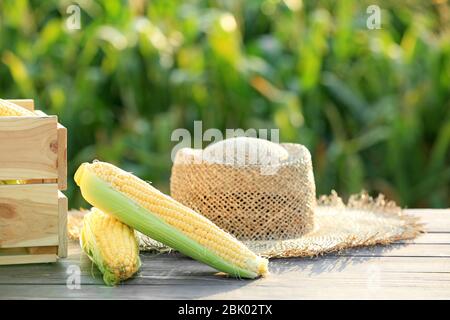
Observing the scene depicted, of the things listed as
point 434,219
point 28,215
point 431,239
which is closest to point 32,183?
point 28,215

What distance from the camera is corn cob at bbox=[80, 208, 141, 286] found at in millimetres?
1427

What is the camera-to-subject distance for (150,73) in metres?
3.50

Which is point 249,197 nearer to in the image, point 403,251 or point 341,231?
point 341,231

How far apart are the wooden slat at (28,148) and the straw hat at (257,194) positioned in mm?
305

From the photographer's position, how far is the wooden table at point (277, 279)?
137cm

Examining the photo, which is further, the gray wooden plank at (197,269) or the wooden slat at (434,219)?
the wooden slat at (434,219)

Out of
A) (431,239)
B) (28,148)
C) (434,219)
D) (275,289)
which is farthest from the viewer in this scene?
(434,219)

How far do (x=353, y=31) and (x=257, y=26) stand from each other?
1.54 ft

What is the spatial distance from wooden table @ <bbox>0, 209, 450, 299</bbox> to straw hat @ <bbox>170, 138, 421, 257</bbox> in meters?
0.09

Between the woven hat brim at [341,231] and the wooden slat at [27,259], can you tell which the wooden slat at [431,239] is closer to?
the woven hat brim at [341,231]

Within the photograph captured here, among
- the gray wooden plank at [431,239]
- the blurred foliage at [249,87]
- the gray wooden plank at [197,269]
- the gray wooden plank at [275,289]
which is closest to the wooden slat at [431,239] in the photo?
the gray wooden plank at [431,239]

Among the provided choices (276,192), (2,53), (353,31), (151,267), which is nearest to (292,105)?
(353,31)

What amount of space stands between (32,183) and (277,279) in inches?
17.9

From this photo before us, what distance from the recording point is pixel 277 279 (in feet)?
4.79
